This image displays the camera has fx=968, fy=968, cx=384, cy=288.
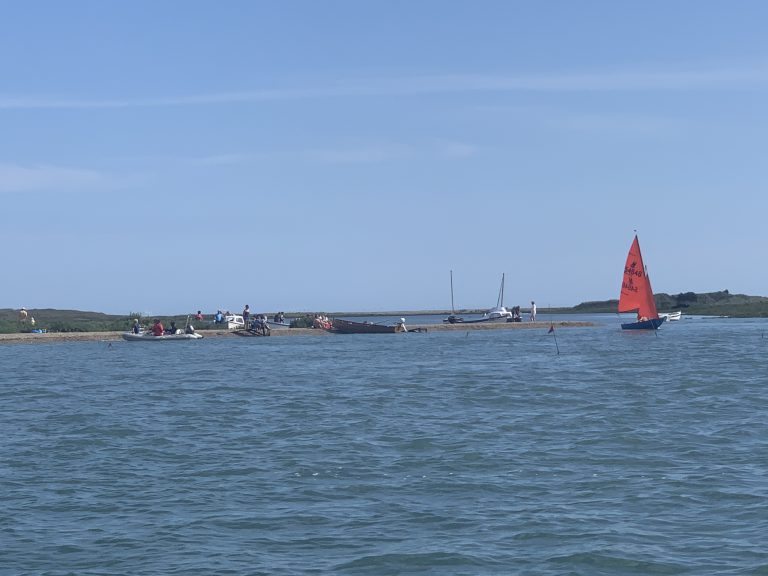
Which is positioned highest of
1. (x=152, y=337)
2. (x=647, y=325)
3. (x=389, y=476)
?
(x=152, y=337)

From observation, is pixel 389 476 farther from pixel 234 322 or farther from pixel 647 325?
pixel 234 322

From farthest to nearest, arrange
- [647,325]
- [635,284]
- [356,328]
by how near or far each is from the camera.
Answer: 1. [356,328]
2. [647,325]
3. [635,284]

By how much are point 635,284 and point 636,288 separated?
42cm

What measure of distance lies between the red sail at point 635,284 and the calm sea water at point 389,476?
35.8 meters

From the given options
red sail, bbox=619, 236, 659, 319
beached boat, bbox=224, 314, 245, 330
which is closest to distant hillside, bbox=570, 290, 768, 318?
red sail, bbox=619, 236, 659, 319

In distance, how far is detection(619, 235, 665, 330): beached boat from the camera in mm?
73125

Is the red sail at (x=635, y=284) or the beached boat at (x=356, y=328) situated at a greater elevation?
the red sail at (x=635, y=284)

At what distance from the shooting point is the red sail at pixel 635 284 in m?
73.1

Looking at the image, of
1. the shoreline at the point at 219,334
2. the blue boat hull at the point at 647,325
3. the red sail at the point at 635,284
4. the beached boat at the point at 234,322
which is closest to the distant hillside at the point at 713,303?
the shoreline at the point at 219,334

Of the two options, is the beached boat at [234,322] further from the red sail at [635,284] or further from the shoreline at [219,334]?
the red sail at [635,284]

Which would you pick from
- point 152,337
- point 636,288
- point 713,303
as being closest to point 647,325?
point 636,288

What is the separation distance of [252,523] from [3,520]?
3.85 meters

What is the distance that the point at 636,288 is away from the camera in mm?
73938

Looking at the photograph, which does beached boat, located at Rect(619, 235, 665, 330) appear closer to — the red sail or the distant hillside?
the red sail
